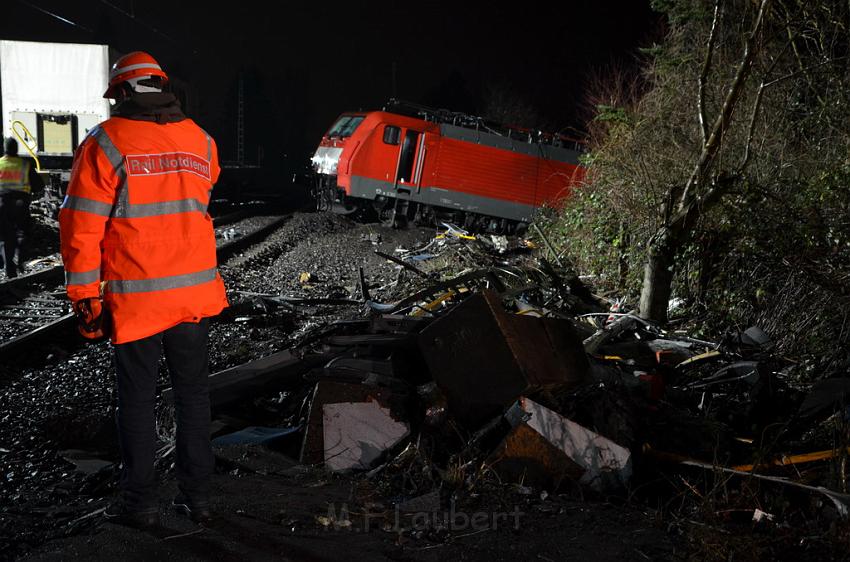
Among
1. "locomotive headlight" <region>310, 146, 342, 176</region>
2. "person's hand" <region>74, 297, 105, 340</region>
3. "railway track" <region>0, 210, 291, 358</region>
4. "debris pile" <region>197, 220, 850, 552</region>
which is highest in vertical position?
"locomotive headlight" <region>310, 146, 342, 176</region>

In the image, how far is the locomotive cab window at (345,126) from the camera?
17.2 metres

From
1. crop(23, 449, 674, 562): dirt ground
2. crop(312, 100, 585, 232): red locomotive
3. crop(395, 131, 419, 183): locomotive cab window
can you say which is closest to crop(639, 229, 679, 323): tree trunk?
crop(23, 449, 674, 562): dirt ground

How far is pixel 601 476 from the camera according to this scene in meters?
3.39

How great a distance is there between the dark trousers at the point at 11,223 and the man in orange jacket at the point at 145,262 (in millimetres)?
7644

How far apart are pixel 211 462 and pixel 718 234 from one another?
5.66m

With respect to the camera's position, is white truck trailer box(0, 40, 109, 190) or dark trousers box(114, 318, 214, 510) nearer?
dark trousers box(114, 318, 214, 510)

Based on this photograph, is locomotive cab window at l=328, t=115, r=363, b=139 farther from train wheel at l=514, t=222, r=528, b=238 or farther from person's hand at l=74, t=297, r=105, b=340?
person's hand at l=74, t=297, r=105, b=340

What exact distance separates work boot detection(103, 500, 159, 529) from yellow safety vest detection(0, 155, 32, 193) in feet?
26.2

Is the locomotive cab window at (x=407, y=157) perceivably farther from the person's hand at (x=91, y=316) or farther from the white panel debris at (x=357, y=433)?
the person's hand at (x=91, y=316)

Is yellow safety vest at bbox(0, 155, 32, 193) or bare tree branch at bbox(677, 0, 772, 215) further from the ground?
bare tree branch at bbox(677, 0, 772, 215)

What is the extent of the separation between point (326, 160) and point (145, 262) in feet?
51.4

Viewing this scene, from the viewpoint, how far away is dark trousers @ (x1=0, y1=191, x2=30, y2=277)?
9.07 meters

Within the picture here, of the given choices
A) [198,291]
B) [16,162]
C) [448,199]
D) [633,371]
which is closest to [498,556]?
[198,291]

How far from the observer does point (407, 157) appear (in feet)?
54.2
